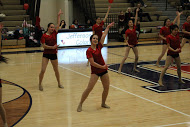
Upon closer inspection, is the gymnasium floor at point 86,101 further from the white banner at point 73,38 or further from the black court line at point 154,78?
the white banner at point 73,38

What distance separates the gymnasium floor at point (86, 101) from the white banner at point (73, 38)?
4928 mm

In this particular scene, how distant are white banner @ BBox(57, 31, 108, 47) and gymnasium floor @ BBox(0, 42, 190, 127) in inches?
194

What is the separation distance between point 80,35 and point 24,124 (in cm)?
1193

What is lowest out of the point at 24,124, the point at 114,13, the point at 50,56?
the point at 24,124

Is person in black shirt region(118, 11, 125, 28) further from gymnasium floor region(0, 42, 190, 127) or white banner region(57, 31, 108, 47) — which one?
gymnasium floor region(0, 42, 190, 127)

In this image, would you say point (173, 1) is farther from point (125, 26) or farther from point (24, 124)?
point (24, 124)

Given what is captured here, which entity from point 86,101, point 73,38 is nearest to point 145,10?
point 73,38

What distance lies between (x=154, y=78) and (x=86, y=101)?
3151mm

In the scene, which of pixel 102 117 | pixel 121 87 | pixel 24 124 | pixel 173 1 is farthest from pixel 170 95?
pixel 173 1

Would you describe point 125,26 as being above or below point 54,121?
above

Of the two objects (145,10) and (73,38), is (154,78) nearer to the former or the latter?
(73,38)

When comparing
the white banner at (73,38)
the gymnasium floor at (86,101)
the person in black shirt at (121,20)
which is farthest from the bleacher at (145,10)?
the gymnasium floor at (86,101)

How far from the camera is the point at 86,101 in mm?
7816

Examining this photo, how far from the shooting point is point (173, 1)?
976 inches
